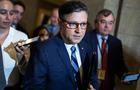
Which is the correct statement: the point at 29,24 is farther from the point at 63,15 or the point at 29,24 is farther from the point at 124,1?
the point at 63,15

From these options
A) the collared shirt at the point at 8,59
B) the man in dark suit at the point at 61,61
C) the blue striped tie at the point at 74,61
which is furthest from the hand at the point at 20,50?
the blue striped tie at the point at 74,61

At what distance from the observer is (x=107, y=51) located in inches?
106

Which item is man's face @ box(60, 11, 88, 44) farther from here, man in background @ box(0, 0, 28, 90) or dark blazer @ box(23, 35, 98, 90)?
man in background @ box(0, 0, 28, 90)

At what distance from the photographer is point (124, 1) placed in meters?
2.93

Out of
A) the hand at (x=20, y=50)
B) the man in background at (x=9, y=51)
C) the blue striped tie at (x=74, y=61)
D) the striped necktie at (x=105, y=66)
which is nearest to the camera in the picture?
the blue striped tie at (x=74, y=61)

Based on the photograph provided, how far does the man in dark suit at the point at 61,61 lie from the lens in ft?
5.42

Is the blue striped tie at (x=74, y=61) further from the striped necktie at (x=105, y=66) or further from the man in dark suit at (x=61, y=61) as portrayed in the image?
the striped necktie at (x=105, y=66)

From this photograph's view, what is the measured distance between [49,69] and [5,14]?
110 centimetres

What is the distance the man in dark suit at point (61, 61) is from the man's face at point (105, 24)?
1024 millimetres

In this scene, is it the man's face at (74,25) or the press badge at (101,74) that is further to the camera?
the press badge at (101,74)

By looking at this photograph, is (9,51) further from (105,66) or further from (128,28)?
(128,28)

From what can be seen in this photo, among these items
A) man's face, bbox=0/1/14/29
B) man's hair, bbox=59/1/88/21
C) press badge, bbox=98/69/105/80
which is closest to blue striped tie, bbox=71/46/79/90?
man's hair, bbox=59/1/88/21

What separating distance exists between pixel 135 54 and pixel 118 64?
12.3 inches

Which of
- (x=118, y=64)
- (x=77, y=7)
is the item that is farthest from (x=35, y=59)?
(x=118, y=64)
